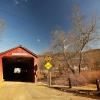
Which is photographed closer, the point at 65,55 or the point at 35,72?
the point at 35,72

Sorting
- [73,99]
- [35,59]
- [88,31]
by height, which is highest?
[88,31]

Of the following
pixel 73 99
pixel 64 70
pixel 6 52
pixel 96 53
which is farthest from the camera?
pixel 96 53

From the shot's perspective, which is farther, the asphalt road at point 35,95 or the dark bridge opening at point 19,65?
the dark bridge opening at point 19,65

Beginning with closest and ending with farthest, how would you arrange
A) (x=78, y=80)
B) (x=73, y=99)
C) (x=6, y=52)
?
1. (x=73, y=99)
2. (x=78, y=80)
3. (x=6, y=52)

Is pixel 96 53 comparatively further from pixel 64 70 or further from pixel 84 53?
pixel 84 53

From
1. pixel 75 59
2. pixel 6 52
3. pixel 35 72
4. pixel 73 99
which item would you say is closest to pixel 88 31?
pixel 75 59

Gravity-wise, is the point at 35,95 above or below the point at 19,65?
below

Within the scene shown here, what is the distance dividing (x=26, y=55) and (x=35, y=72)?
3106mm

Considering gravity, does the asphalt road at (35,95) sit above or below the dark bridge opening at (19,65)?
below

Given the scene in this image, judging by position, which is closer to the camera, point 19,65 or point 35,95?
point 35,95

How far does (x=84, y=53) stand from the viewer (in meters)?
Result: 46.5

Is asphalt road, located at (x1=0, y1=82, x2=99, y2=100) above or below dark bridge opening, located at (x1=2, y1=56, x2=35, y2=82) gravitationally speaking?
below

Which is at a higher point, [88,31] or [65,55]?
[88,31]

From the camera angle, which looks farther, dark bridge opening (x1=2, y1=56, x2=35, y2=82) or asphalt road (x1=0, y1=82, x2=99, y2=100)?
dark bridge opening (x1=2, y1=56, x2=35, y2=82)
